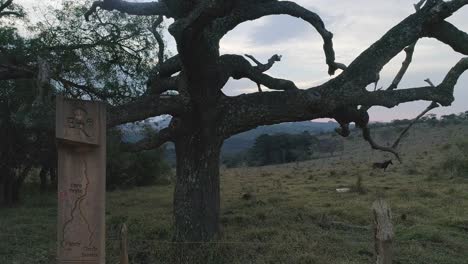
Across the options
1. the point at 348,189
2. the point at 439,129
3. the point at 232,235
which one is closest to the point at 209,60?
the point at 232,235

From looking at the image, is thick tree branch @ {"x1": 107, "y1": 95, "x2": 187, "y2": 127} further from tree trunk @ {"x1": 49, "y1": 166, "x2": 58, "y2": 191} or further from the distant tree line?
the distant tree line

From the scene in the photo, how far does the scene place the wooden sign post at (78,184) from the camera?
5.15 m

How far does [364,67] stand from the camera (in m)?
9.71

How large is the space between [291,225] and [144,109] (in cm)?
469

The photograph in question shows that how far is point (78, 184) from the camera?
5.18 m

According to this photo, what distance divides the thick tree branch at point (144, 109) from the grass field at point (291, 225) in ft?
6.99

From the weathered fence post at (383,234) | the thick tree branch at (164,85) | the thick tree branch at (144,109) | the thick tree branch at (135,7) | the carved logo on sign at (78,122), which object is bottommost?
the weathered fence post at (383,234)

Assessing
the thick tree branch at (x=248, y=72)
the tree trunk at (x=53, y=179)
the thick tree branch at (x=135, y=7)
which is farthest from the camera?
the tree trunk at (x=53, y=179)

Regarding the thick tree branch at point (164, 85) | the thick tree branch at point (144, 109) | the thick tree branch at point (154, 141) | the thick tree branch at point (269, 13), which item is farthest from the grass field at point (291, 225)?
the thick tree branch at point (269, 13)

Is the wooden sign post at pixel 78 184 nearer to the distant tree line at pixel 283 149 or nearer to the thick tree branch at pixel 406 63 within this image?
the thick tree branch at pixel 406 63

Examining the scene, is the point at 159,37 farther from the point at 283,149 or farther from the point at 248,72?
the point at 283,149

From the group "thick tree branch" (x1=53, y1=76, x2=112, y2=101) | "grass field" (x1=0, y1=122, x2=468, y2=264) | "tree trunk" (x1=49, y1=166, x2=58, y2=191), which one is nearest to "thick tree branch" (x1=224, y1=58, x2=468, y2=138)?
"grass field" (x1=0, y1=122, x2=468, y2=264)

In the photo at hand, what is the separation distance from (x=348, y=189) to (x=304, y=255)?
35.1ft

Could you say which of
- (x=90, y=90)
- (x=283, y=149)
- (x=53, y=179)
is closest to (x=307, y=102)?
(x=90, y=90)
